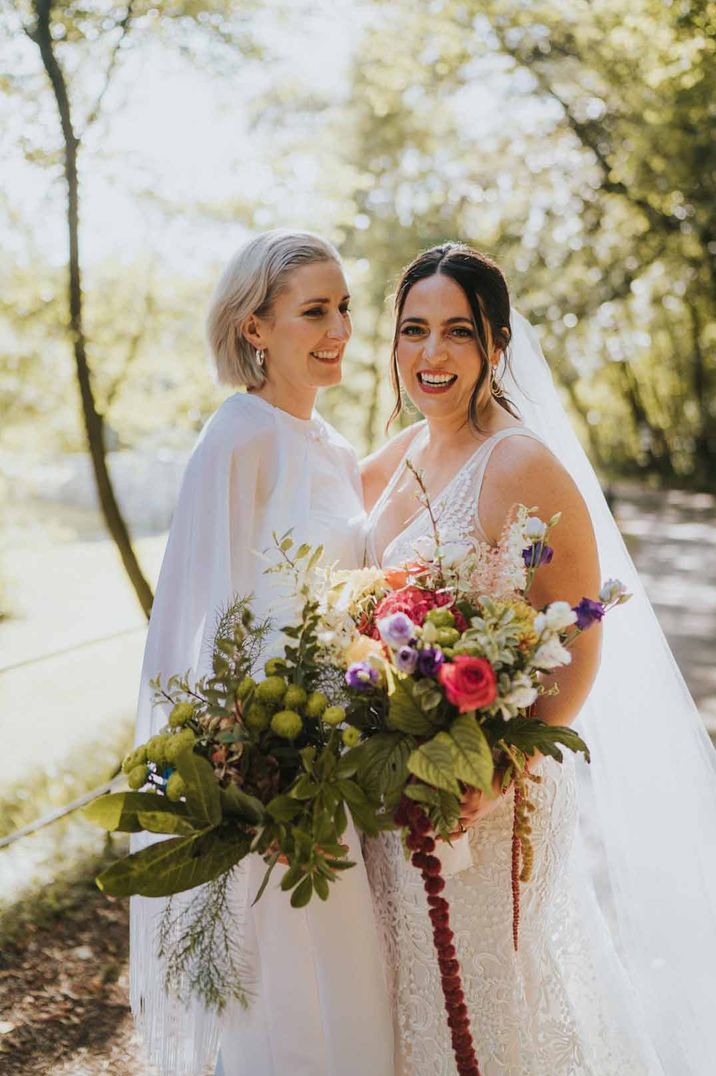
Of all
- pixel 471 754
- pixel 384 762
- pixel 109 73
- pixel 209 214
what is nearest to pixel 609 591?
pixel 471 754

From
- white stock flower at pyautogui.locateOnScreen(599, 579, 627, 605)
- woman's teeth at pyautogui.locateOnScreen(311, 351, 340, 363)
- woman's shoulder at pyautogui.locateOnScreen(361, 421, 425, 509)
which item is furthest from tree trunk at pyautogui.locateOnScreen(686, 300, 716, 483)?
white stock flower at pyautogui.locateOnScreen(599, 579, 627, 605)

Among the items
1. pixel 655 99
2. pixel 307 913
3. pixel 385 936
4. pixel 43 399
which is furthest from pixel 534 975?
pixel 655 99

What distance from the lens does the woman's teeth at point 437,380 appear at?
269 centimetres

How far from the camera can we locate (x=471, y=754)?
70.1 inches

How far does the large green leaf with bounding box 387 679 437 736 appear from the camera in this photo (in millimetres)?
1848

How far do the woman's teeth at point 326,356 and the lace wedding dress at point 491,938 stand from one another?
689 millimetres

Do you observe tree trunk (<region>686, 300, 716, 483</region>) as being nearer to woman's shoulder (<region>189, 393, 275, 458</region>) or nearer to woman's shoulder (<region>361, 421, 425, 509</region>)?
woman's shoulder (<region>361, 421, 425, 509</region>)

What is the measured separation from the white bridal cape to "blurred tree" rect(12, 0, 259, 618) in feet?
11.7

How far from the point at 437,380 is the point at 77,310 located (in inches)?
166

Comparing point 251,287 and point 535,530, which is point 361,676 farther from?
point 251,287

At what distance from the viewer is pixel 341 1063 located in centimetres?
249

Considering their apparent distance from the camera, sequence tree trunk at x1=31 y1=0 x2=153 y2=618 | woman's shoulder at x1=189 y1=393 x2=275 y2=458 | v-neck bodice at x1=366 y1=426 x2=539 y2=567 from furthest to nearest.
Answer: tree trunk at x1=31 y1=0 x2=153 y2=618
woman's shoulder at x1=189 y1=393 x2=275 y2=458
v-neck bodice at x1=366 y1=426 x2=539 y2=567

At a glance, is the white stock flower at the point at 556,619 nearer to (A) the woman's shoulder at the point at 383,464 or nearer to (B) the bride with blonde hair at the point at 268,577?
(B) the bride with blonde hair at the point at 268,577

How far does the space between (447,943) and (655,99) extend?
12311 mm
